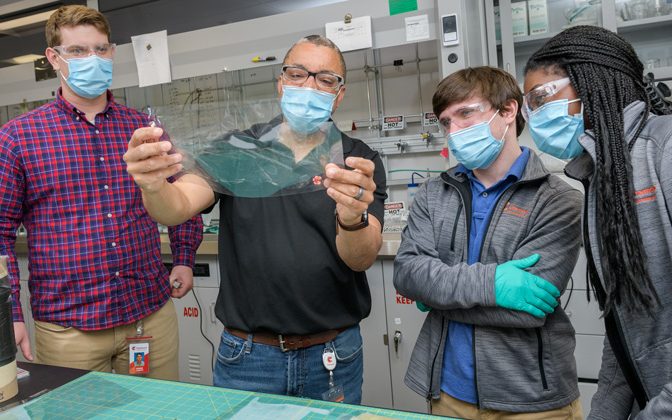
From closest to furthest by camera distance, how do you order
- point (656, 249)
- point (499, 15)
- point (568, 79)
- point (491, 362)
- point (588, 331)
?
1. point (656, 249)
2. point (568, 79)
3. point (491, 362)
4. point (588, 331)
5. point (499, 15)

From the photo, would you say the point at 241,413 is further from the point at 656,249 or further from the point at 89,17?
the point at 89,17

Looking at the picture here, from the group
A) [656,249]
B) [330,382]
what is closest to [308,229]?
[330,382]

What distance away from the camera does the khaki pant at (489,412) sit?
1.15 m

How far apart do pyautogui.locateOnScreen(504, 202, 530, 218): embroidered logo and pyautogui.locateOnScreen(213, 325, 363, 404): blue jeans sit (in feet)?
1.73

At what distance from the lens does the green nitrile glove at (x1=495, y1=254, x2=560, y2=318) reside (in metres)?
1.12

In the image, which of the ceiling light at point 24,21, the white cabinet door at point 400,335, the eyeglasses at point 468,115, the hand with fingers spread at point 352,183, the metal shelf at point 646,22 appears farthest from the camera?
the ceiling light at point 24,21

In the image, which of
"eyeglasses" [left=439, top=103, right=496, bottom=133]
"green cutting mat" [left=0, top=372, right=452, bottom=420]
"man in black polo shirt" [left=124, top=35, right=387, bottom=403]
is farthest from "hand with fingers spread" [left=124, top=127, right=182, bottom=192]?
"eyeglasses" [left=439, top=103, right=496, bottom=133]

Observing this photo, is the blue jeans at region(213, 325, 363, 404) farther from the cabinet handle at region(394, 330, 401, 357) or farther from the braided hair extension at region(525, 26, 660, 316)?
the cabinet handle at region(394, 330, 401, 357)

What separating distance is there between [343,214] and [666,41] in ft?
8.93

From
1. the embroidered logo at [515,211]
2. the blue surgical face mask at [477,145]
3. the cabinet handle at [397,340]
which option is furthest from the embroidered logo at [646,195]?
the cabinet handle at [397,340]

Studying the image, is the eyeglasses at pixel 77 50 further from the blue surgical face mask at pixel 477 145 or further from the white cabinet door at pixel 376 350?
the white cabinet door at pixel 376 350

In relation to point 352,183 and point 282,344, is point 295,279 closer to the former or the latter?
point 282,344

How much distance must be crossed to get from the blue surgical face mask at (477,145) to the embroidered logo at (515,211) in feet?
0.49

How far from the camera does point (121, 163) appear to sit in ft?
5.52
